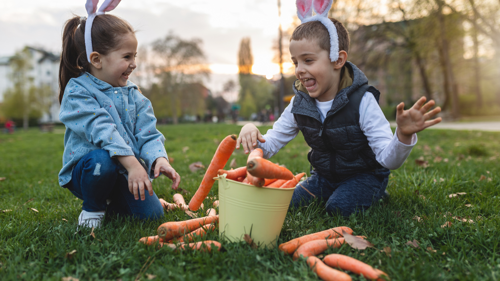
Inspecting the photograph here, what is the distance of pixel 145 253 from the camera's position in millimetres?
1720

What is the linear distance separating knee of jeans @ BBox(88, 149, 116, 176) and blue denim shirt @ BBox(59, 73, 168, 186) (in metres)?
0.05

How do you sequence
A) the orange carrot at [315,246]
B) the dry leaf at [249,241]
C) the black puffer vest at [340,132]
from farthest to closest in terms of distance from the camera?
the black puffer vest at [340,132] < the dry leaf at [249,241] < the orange carrot at [315,246]

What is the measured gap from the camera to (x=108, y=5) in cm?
230

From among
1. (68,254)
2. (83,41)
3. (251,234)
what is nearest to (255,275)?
(251,234)

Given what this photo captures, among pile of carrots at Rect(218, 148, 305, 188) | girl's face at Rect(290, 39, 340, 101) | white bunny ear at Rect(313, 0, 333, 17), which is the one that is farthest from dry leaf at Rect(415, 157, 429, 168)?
pile of carrots at Rect(218, 148, 305, 188)

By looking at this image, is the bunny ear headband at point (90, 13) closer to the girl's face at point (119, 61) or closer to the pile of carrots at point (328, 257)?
the girl's face at point (119, 61)

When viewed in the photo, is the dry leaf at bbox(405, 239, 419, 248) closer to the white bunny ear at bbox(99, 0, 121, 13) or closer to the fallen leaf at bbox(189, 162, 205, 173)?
the white bunny ear at bbox(99, 0, 121, 13)

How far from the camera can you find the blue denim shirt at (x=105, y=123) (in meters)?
2.08

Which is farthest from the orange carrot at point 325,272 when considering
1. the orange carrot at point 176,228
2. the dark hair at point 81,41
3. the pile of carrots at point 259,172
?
the dark hair at point 81,41

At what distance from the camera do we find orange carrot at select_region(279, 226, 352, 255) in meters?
1.75

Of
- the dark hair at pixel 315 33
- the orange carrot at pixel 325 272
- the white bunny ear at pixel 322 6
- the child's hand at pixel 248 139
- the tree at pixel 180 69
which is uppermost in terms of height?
the tree at pixel 180 69

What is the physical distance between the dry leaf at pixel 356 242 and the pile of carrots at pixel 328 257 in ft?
0.11

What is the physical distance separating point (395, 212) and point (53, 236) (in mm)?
2224

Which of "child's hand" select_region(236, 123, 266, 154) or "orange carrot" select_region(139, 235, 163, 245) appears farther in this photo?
"child's hand" select_region(236, 123, 266, 154)
